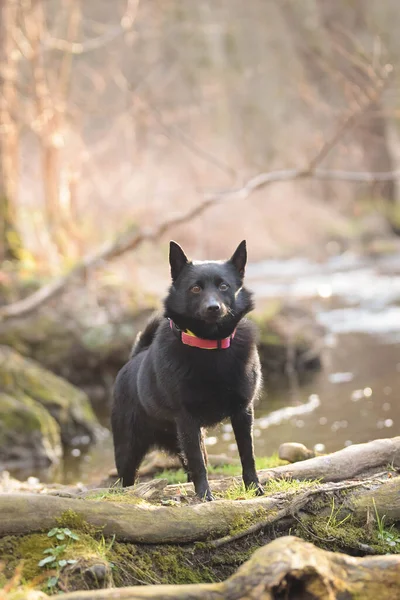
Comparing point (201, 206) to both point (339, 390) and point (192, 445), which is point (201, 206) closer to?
point (339, 390)

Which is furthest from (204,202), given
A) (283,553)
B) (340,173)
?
(283,553)

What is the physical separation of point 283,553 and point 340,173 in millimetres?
10205

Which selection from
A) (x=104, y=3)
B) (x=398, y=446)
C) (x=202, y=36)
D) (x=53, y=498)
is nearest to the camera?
(x=53, y=498)

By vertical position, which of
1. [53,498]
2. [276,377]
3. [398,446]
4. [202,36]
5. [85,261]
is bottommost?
[276,377]

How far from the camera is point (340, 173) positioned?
41.5 ft

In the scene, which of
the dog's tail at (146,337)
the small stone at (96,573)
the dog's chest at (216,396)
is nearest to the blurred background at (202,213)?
the dog's tail at (146,337)

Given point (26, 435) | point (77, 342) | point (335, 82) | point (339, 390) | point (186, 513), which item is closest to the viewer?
point (186, 513)

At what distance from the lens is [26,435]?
1010 cm

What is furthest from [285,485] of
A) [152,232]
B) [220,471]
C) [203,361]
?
[152,232]

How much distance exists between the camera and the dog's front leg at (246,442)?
471 cm

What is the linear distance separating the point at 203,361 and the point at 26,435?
6.00 m

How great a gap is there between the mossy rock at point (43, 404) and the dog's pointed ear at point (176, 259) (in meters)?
5.79

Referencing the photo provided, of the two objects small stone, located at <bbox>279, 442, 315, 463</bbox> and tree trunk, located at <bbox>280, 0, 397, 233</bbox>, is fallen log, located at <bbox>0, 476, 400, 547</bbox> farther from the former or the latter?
tree trunk, located at <bbox>280, 0, 397, 233</bbox>

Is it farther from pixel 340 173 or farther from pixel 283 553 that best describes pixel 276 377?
pixel 283 553
